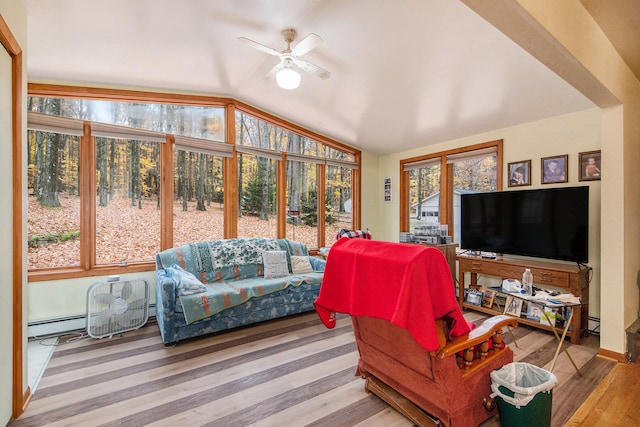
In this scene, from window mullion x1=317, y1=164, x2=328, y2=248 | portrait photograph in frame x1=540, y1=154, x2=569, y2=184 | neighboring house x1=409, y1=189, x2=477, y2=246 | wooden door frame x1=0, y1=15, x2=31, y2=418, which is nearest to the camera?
wooden door frame x1=0, y1=15, x2=31, y2=418

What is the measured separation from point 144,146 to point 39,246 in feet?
5.12

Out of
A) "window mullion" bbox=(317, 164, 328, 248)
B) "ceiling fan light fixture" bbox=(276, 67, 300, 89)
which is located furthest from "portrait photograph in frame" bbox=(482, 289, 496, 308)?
"ceiling fan light fixture" bbox=(276, 67, 300, 89)

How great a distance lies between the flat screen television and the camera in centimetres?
306

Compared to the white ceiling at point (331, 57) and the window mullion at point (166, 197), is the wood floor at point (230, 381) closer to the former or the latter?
the window mullion at point (166, 197)

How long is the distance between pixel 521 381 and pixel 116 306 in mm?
3655

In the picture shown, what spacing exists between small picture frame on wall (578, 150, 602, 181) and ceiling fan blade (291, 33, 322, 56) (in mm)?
3133

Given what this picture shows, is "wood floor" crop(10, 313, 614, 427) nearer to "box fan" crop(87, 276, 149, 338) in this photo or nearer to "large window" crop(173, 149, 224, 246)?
"box fan" crop(87, 276, 149, 338)

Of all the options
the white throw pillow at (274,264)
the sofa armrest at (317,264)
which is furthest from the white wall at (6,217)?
the sofa armrest at (317,264)

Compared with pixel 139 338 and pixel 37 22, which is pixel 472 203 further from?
pixel 37 22

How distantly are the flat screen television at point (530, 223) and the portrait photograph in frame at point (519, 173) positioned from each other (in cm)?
29

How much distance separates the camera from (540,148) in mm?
3572

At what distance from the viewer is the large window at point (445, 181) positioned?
4146 mm

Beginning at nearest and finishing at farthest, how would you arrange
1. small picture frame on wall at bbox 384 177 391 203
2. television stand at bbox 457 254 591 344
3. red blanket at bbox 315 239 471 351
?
1. red blanket at bbox 315 239 471 351
2. television stand at bbox 457 254 591 344
3. small picture frame on wall at bbox 384 177 391 203

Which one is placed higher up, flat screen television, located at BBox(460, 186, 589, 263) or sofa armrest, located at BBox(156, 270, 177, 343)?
flat screen television, located at BBox(460, 186, 589, 263)
